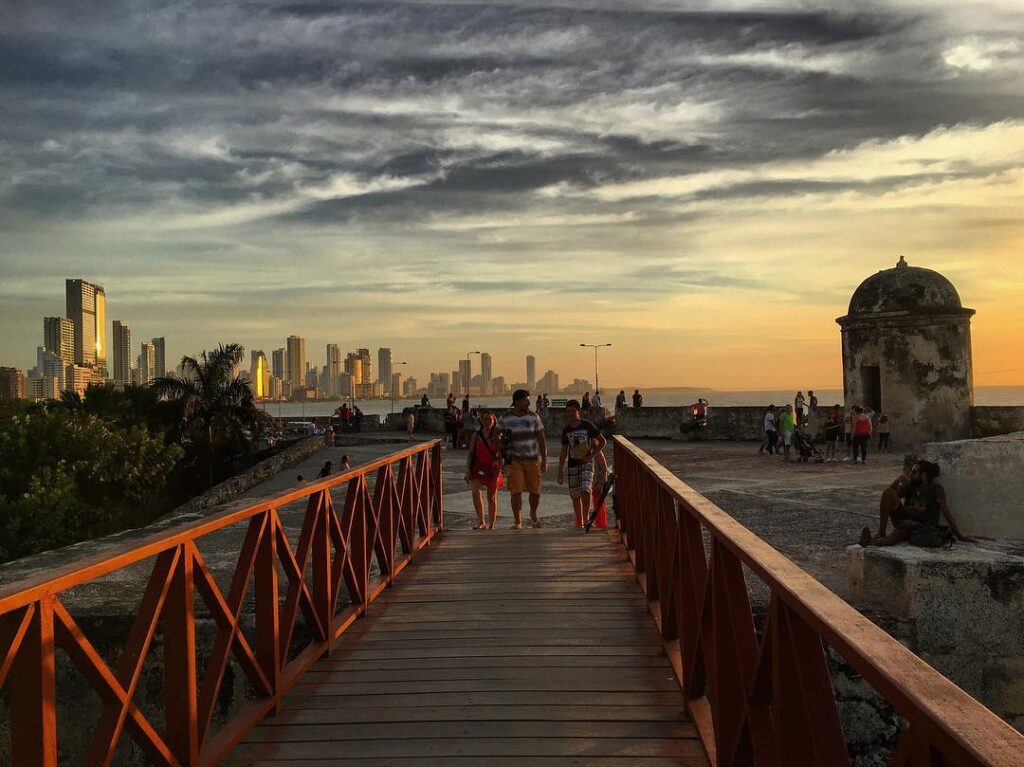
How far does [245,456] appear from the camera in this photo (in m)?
33.7

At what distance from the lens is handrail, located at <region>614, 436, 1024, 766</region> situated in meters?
1.31

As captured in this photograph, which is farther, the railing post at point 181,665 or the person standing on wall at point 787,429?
the person standing on wall at point 787,429

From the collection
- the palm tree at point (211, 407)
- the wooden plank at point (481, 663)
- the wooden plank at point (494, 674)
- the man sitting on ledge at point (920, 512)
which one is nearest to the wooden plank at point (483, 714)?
the wooden plank at point (494, 674)

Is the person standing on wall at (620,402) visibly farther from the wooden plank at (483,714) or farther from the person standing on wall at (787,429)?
the wooden plank at (483,714)

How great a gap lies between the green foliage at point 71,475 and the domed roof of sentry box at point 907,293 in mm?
21321

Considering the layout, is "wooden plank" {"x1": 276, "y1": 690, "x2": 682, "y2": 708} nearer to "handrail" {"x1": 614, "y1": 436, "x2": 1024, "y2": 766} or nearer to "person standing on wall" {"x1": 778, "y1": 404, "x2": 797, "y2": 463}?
"handrail" {"x1": 614, "y1": 436, "x2": 1024, "y2": 766}

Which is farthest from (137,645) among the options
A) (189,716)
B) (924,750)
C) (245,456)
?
(245,456)

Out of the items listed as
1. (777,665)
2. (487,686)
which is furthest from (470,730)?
(777,665)

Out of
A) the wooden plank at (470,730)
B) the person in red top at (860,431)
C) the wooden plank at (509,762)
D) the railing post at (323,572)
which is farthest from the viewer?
the person in red top at (860,431)

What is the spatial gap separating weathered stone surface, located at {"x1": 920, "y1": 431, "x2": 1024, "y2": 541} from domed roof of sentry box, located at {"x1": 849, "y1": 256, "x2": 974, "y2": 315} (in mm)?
14738

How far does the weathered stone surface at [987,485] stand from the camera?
6934mm

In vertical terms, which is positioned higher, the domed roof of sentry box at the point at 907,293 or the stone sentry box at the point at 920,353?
the domed roof of sentry box at the point at 907,293

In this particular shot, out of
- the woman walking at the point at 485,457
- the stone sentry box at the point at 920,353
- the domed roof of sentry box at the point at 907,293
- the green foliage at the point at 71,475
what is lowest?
the green foliage at the point at 71,475

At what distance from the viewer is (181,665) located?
284 cm
